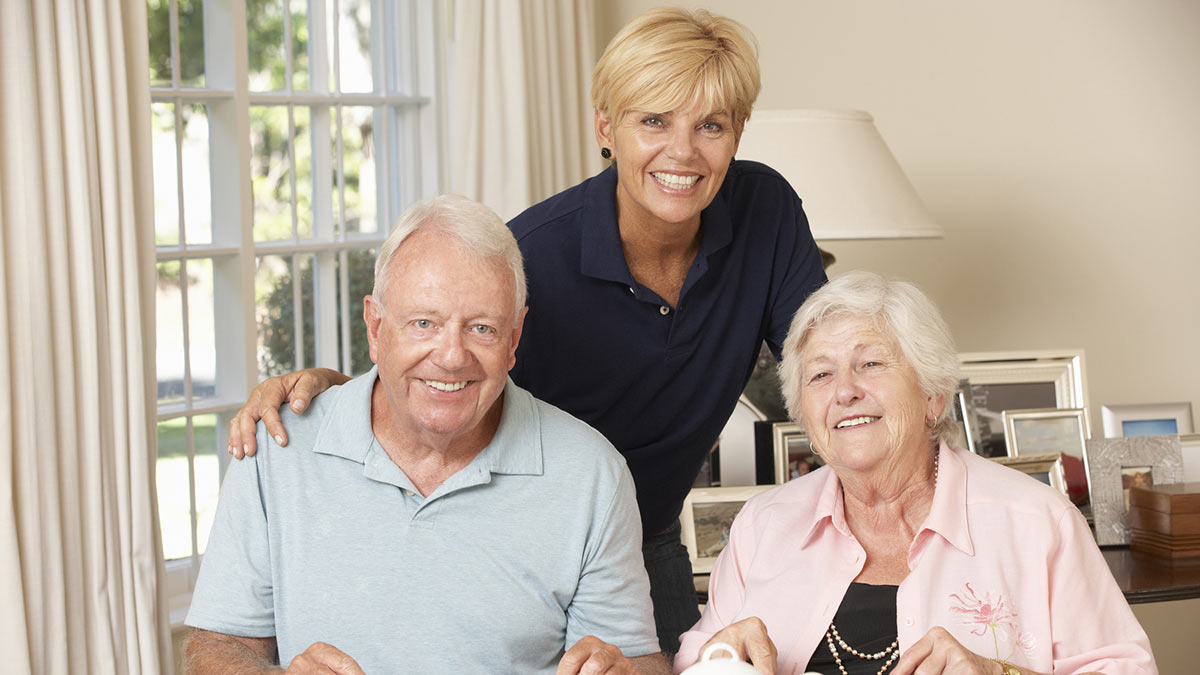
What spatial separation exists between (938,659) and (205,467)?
2320 millimetres

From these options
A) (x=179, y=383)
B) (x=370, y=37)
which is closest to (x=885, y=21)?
(x=370, y=37)

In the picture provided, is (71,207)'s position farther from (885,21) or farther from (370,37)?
(885,21)

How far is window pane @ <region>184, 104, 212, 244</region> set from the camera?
3.24 metres

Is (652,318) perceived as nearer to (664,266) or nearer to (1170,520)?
(664,266)

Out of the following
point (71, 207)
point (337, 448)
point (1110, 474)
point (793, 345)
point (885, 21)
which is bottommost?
point (1110, 474)

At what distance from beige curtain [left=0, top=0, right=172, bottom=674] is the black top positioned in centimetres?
149

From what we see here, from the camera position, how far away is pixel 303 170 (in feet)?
11.9

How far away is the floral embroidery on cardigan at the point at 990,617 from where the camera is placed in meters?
1.65

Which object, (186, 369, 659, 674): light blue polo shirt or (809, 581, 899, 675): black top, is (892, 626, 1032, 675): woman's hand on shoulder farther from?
(186, 369, 659, 674): light blue polo shirt

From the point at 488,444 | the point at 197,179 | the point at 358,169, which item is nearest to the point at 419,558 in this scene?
the point at 488,444

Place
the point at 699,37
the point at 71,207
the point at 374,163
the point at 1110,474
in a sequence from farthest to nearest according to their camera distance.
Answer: the point at 374,163
the point at 1110,474
the point at 71,207
the point at 699,37

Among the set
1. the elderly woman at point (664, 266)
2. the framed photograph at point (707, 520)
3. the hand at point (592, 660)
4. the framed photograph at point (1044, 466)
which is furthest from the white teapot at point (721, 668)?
the framed photograph at point (1044, 466)

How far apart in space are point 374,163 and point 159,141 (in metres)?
0.75

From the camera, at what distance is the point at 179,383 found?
3.25 m
